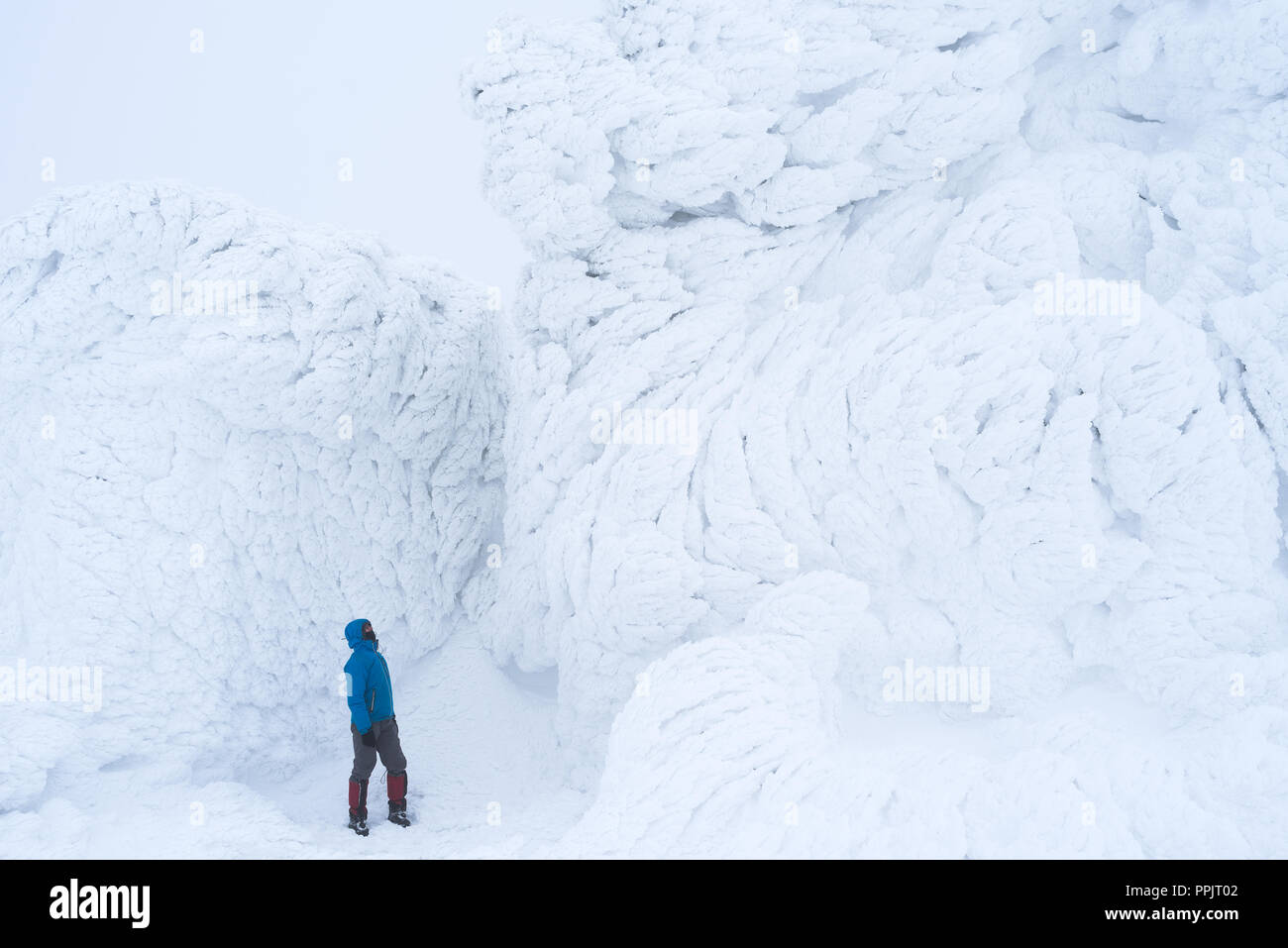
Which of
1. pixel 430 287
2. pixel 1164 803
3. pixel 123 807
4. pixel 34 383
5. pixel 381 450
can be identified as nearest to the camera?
pixel 1164 803

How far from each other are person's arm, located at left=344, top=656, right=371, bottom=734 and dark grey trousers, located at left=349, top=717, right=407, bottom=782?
3.1 inches

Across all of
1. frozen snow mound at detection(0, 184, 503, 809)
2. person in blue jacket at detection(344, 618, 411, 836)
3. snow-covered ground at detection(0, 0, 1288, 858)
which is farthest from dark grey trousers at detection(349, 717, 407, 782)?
frozen snow mound at detection(0, 184, 503, 809)

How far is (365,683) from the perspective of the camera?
525cm

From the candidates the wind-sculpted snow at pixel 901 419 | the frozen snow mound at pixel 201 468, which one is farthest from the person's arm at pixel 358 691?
the wind-sculpted snow at pixel 901 419

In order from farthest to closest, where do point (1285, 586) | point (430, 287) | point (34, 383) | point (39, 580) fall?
point (430, 287), point (34, 383), point (39, 580), point (1285, 586)

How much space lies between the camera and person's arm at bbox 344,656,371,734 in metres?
5.23

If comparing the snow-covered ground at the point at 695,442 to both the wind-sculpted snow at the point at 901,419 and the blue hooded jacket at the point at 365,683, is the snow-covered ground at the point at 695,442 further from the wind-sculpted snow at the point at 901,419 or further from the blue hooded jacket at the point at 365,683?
the blue hooded jacket at the point at 365,683

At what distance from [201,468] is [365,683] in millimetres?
1893

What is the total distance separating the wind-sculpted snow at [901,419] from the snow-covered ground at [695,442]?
0.03 m

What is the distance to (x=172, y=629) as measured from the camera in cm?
575

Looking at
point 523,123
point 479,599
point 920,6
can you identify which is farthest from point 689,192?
point 479,599

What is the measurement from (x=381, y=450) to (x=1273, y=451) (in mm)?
5368

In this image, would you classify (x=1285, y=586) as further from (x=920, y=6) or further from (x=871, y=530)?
(x=920, y=6)

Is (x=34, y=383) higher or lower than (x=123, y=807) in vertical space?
higher
